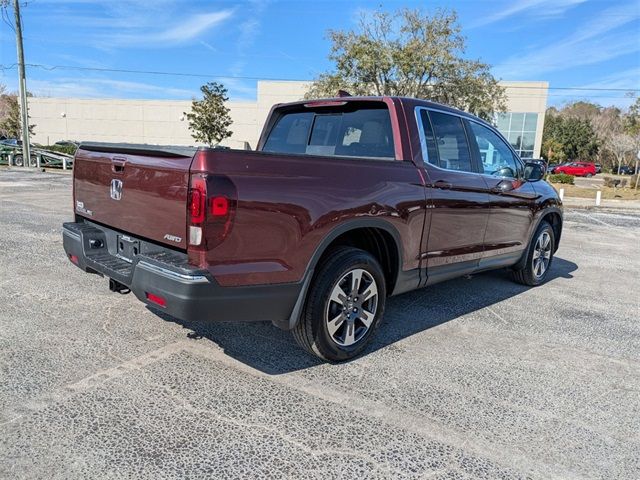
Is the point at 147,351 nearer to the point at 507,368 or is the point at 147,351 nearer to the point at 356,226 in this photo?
the point at 356,226

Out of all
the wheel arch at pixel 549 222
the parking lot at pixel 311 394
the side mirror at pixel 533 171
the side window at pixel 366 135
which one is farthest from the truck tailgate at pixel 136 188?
the wheel arch at pixel 549 222

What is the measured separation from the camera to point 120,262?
3.45m

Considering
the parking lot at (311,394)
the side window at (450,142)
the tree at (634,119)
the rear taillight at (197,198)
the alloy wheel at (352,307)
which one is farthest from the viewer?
the tree at (634,119)

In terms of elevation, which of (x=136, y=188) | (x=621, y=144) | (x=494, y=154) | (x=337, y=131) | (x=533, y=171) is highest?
(x=621, y=144)

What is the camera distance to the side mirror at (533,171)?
5.44 m

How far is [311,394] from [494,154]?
3.33m

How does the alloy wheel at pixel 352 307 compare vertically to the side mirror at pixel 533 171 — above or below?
below

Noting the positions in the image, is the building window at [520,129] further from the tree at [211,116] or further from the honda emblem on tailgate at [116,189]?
the honda emblem on tailgate at [116,189]

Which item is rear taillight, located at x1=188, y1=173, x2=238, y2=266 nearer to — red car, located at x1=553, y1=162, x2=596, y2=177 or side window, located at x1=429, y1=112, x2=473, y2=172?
side window, located at x1=429, y1=112, x2=473, y2=172

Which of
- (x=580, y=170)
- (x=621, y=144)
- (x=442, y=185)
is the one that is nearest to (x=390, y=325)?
(x=442, y=185)

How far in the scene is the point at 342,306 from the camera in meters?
3.52

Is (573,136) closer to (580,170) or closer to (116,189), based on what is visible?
(580,170)

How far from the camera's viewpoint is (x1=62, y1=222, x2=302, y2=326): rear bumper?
270 centimetres

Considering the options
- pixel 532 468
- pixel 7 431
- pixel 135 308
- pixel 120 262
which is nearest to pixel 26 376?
Answer: pixel 7 431
